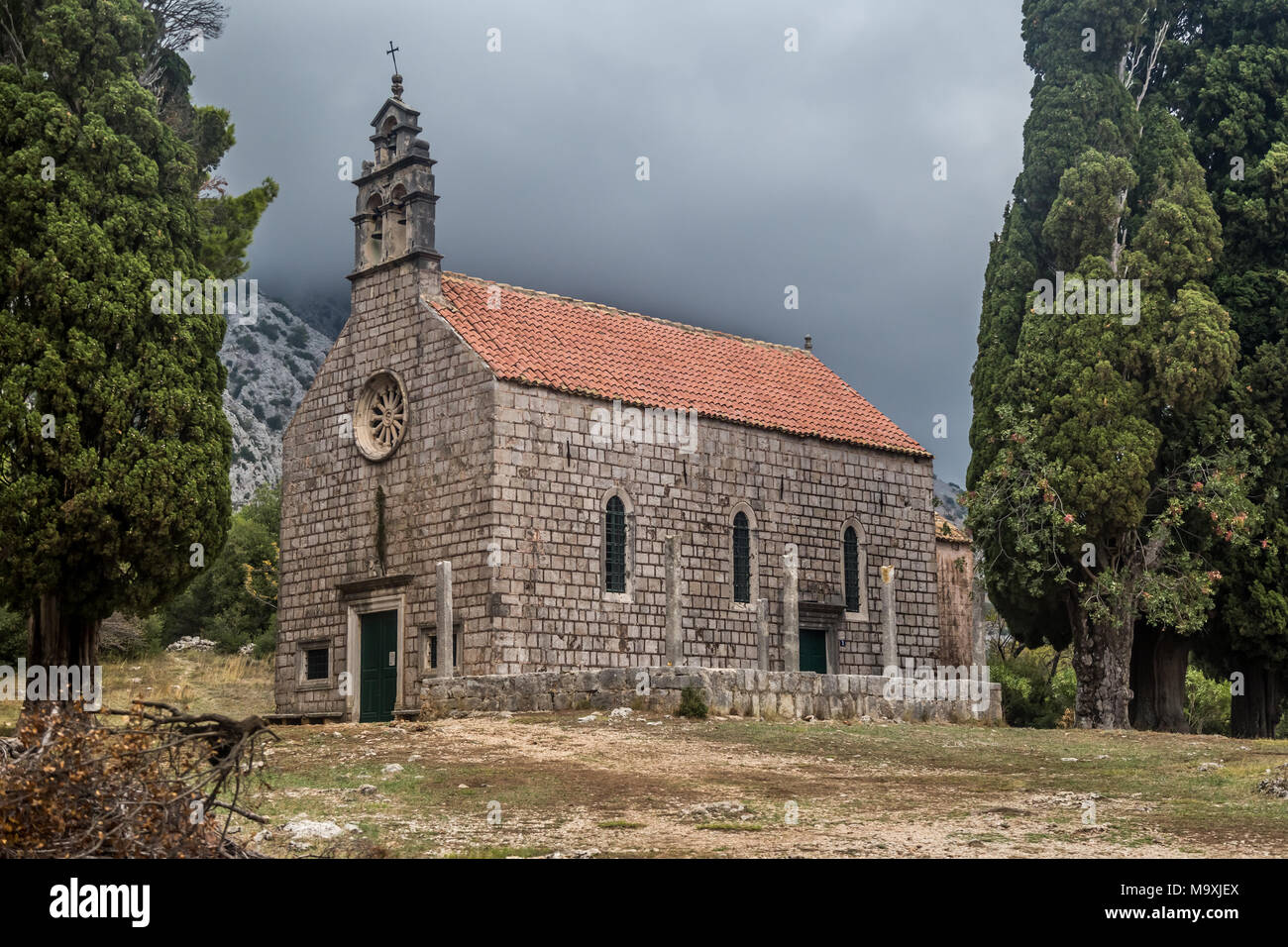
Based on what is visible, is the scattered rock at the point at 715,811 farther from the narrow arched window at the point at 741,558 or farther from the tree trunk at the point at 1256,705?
the tree trunk at the point at 1256,705

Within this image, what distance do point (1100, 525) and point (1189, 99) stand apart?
34.9ft

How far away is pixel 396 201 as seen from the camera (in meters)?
29.8

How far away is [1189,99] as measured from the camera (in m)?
32.0

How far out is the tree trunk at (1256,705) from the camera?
30.1m

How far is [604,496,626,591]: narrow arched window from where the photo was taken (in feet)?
93.2

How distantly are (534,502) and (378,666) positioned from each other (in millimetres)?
4840

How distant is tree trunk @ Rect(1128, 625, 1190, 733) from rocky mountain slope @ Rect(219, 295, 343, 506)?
6802 cm

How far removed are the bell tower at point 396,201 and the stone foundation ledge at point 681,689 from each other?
9.45 m

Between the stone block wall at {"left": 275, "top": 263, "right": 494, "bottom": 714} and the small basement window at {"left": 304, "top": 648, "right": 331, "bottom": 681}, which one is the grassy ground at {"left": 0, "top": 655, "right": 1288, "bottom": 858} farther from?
the small basement window at {"left": 304, "top": 648, "right": 331, "bottom": 681}

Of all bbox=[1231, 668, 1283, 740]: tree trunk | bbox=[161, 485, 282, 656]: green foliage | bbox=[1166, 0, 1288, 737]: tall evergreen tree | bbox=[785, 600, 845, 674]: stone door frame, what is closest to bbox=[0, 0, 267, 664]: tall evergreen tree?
bbox=[785, 600, 845, 674]: stone door frame

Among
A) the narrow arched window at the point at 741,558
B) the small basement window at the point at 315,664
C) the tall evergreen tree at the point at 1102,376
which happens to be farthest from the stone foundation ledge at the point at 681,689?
the small basement window at the point at 315,664

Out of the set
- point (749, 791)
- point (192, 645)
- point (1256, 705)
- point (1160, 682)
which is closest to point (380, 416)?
point (749, 791)

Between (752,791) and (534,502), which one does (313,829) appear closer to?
(752,791)
